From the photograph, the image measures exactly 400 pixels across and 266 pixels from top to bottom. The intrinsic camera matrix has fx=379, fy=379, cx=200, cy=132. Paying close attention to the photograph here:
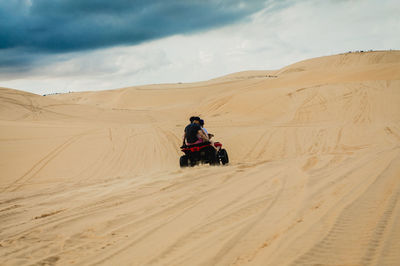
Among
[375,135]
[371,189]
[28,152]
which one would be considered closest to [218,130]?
[375,135]

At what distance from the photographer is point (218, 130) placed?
18.4 m

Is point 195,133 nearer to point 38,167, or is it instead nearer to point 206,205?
point 206,205

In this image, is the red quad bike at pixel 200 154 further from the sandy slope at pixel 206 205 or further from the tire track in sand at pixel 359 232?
the tire track in sand at pixel 359 232

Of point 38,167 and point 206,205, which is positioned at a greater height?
point 38,167

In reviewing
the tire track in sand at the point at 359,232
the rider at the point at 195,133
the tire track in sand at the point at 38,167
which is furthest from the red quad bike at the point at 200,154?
the tire track in sand at the point at 359,232

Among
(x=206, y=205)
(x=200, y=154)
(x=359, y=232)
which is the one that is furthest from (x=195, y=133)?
(x=359, y=232)

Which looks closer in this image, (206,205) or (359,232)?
(359,232)

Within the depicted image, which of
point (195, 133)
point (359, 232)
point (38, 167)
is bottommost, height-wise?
point (359, 232)

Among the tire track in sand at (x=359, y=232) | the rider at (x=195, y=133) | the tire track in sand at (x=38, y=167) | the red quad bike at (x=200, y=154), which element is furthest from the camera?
the tire track in sand at (x=38, y=167)

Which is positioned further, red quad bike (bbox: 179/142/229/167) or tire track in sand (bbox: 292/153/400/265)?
red quad bike (bbox: 179/142/229/167)

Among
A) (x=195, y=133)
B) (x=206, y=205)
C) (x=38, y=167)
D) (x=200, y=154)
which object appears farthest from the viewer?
(x=38, y=167)

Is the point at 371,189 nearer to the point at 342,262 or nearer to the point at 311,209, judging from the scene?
the point at 311,209

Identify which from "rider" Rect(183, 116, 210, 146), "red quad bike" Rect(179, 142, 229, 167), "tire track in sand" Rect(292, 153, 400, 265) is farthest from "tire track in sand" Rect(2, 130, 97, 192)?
"tire track in sand" Rect(292, 153, 400, 265)

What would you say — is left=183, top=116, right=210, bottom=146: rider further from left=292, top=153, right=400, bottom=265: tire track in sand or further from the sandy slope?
left=292, top=153, right=400, bottom=265: tire track in sand
